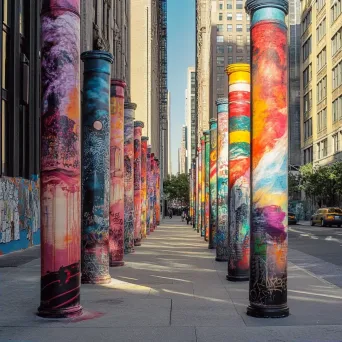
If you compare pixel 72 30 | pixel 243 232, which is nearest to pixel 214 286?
pixel 243 232

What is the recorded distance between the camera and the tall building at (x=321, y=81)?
202 feet

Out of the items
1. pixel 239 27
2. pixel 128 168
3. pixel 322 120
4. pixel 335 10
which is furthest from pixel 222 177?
pixel 239 27

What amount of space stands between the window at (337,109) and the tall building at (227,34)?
6490cm

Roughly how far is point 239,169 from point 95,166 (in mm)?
3174

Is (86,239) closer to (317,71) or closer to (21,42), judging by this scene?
(21,42)

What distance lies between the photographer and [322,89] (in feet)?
225

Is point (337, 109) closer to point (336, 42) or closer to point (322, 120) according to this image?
point (322, 120)

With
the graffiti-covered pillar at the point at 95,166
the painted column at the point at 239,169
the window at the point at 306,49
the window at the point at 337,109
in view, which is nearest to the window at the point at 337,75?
the window at the point at 337,109

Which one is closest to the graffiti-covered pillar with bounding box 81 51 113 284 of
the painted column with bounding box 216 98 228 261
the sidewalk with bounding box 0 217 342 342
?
the sidewalk with bounding box 0 217 342 342

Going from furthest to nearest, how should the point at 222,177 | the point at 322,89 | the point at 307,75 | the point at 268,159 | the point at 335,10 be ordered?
the point at 307,75
the point at 322,89
the point at 335,10
the point at 222,177
the point at 268,159

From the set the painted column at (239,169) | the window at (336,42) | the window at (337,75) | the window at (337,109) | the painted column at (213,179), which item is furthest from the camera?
the window at (336,42)

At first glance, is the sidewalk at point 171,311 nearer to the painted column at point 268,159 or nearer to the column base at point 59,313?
the column base at point 59,313

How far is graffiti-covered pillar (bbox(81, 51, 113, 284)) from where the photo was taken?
1173 cm

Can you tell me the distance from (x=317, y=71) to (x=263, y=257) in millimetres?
66315
